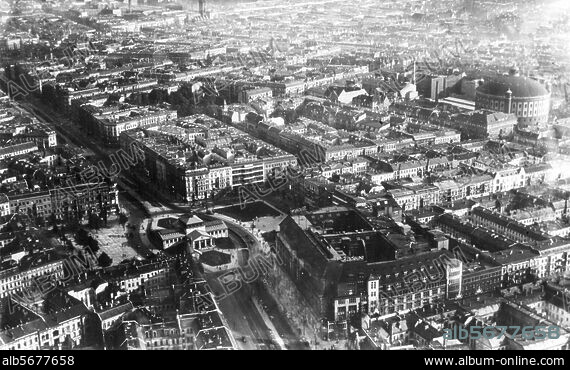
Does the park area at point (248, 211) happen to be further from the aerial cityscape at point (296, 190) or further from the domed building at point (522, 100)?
the domed building at point (522, 100)

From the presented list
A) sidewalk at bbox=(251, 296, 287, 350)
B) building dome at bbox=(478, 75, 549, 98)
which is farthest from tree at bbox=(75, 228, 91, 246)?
building dome at bbox=(478, 75, 549, 98)

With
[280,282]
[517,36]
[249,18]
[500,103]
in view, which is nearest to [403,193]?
[280,282]

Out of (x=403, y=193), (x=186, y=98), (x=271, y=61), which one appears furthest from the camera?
(x=271, y=61)

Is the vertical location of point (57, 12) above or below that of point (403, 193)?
above

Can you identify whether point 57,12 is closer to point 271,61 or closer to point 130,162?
point 271,61

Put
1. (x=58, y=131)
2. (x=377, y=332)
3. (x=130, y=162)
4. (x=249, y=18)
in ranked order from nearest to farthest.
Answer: (x=377, y=332) < (x=130, y=162) < (x=58, y=131) < (x=249, y=18)
